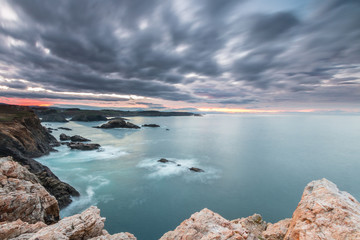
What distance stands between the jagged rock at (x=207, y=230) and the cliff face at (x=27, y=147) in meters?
15.7

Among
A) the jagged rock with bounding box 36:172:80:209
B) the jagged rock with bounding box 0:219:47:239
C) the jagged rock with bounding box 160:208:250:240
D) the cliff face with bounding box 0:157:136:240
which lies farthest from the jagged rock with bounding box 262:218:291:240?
the jagged rock with bounding box 36:172:80:209

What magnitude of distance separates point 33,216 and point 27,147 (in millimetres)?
28190

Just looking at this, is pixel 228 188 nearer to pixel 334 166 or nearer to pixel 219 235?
pixel 219 235

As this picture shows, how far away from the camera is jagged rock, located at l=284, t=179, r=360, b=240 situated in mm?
5438

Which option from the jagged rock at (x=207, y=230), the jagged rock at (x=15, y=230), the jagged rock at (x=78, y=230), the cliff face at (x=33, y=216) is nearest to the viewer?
the jagged rock at (x=78, y=230)

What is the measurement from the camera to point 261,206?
20.5m

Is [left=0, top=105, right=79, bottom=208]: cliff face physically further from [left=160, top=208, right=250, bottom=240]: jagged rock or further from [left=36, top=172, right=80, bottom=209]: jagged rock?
[left=160, top=208, right=250, bottom=240]: jagged rock

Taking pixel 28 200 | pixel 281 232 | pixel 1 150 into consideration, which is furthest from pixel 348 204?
pixel 1 150

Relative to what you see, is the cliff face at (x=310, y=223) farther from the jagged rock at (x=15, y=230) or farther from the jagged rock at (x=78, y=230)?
the jagged rock at (x=15, y=230)

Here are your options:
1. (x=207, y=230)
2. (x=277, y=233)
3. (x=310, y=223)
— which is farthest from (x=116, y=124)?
(x=310, y=223)

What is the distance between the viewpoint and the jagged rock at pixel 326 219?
214 inches

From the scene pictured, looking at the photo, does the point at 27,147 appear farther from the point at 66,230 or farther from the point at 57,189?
the point at 66,230

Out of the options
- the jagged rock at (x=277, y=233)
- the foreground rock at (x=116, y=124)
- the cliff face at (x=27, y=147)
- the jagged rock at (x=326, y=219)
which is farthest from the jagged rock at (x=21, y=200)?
the foreground rock at (x=116, y=124)

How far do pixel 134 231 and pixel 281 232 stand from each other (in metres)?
13.7
